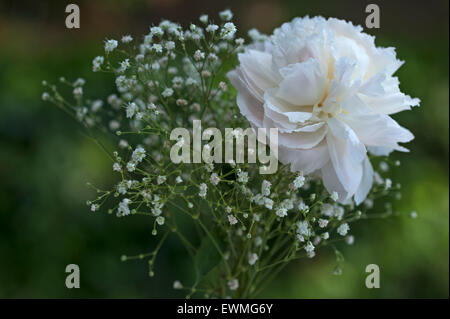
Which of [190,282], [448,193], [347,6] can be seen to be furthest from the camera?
[347,6]

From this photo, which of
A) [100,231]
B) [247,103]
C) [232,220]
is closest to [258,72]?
[247,103]

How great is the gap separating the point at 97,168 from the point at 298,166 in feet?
2.43

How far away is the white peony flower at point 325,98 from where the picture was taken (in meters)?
0.44

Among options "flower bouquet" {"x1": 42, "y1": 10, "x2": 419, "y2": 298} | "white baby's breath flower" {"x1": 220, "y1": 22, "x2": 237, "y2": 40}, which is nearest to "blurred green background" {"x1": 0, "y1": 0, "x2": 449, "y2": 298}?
"flower bouquet" {"x1": 42, "y1": 10, "x2": 419, "y2": 298}

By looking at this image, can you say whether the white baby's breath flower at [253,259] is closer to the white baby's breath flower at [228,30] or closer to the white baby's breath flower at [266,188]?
the white baby's breath flower at [266,188]

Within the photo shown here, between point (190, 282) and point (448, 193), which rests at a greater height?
point (448, 193)

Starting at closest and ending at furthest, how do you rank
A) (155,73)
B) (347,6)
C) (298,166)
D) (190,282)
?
(298,166) < (155,73) < (190,282) < (347,6)

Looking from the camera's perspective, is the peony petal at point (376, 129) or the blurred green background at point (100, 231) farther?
the blurred green background at point (100, 231)

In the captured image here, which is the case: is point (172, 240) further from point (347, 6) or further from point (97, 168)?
point (347, 6)

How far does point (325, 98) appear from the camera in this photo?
1.56ft

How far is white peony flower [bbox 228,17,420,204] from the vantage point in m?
0.44

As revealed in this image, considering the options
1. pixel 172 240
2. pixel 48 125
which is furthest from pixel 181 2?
pixel 172 240

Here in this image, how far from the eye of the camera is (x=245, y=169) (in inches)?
19.8

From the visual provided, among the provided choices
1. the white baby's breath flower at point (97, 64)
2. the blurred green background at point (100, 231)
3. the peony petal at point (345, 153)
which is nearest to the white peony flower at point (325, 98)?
the peony petal at point (345, 153)
